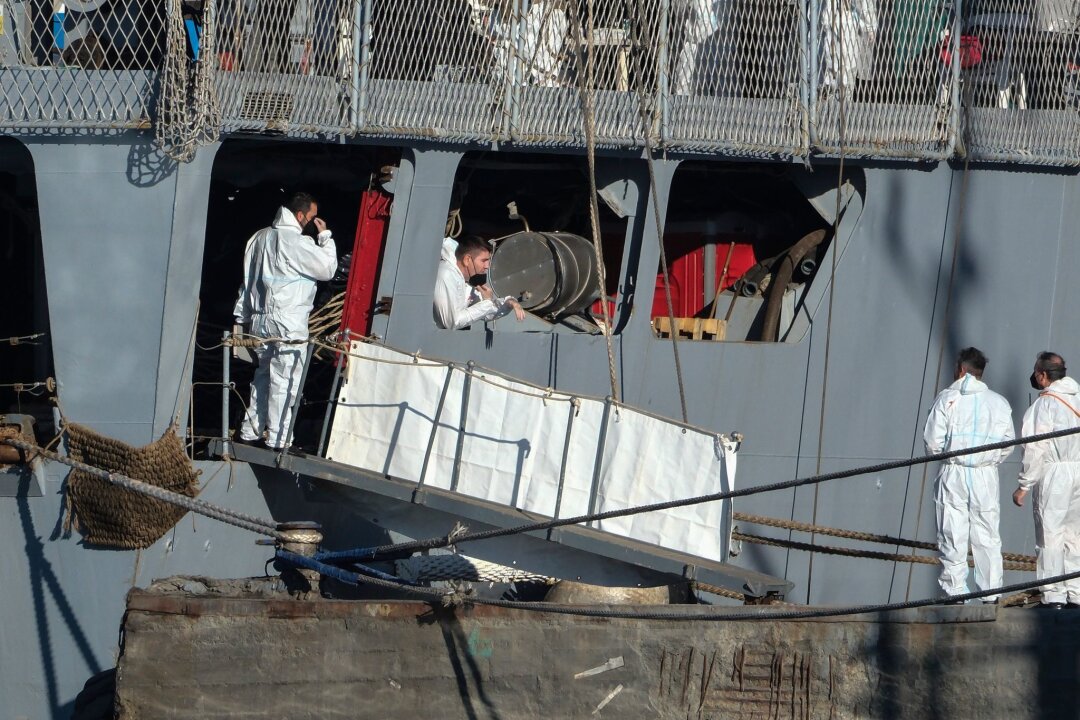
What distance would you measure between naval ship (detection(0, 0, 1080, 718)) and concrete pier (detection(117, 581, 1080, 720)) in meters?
0.75

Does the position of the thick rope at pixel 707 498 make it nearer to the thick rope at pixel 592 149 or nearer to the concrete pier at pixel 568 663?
the concrete pier at pixel 568 663

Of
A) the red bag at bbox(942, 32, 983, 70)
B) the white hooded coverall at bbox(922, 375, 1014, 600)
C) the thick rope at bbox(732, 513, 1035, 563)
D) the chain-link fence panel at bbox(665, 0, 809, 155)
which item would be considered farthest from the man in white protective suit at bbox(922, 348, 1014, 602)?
the red bag at bbox(942, 32, 983, 70)

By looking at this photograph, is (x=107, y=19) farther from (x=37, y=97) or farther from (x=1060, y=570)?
(x=1060, y=570)

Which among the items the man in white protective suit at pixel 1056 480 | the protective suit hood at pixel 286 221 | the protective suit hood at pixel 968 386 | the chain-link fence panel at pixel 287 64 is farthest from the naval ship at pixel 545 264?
the man in white protective suit at pixel 1056 480

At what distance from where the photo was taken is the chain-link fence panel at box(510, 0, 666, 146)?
801 centimetres

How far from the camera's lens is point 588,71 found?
26.2 feet

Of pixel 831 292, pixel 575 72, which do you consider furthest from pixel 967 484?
pixel 575 72

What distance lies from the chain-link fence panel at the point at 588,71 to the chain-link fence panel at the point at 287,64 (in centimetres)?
101

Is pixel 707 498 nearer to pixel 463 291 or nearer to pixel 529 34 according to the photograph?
pixel 463 291

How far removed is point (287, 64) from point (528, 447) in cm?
270

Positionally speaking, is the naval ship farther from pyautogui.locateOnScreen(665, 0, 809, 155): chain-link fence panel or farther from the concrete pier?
the concrete pier

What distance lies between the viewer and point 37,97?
761 centimetres

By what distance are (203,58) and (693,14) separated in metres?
2.93

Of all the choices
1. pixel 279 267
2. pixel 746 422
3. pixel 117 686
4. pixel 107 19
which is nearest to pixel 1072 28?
pixel 746 422
